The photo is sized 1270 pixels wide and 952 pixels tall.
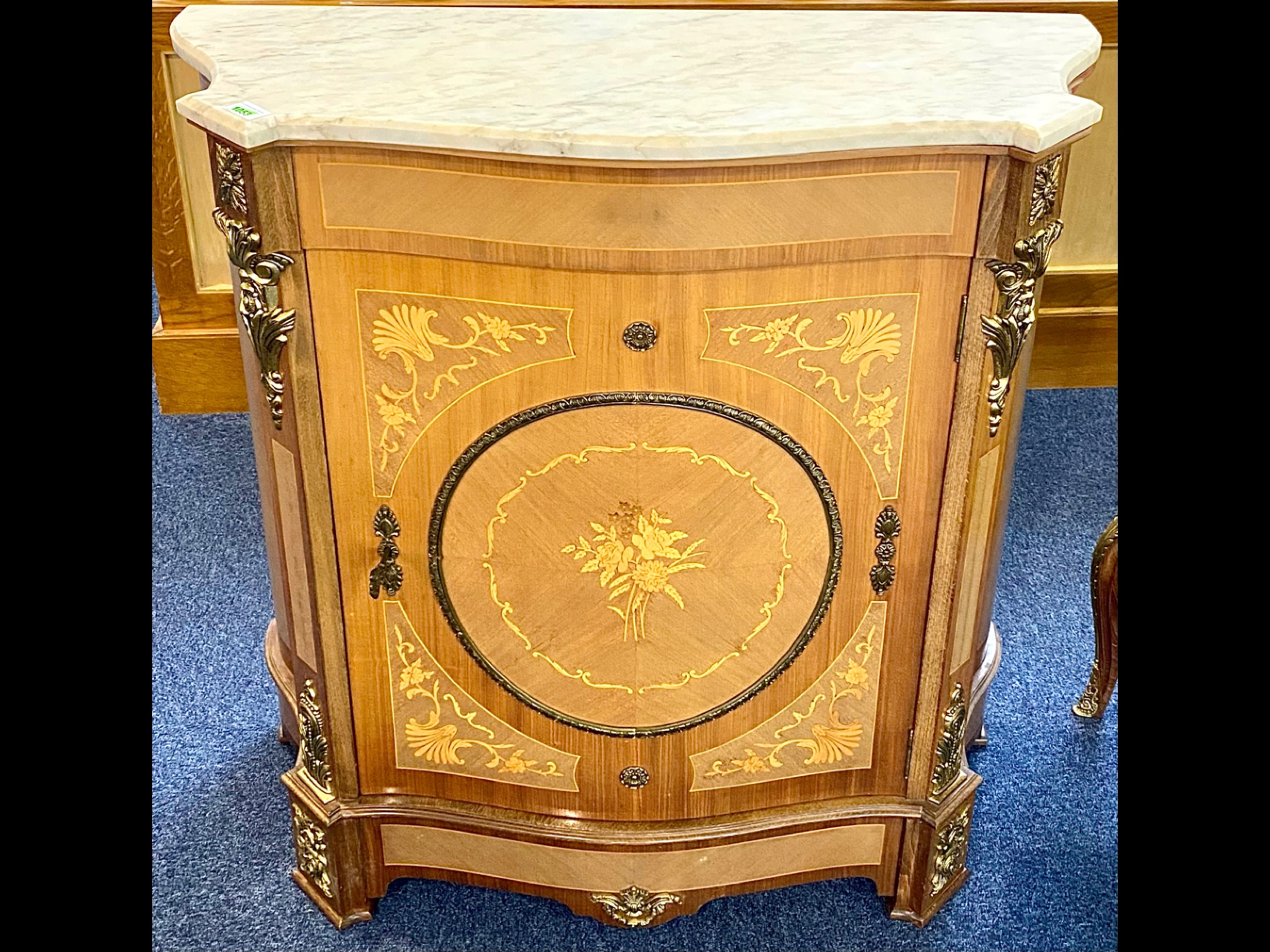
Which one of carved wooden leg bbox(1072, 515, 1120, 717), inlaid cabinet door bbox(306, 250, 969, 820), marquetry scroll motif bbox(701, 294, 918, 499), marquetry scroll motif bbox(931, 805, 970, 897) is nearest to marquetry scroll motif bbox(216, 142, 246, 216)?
inlaid cabinet door bbox(306, 250, 969, 820)

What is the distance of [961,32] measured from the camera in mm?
2051

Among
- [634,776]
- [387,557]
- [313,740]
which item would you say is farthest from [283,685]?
[634,776]

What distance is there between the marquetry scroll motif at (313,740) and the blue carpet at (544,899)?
25 centimetres

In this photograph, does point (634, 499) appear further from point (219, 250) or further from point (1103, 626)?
point (219, 250)

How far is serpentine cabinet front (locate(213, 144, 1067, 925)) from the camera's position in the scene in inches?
67.4

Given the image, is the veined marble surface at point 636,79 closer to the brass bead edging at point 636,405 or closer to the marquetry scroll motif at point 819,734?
the brass bead edging at point 636,405

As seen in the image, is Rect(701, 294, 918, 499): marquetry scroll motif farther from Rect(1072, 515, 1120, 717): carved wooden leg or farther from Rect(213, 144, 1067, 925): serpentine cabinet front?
Rect(1072, 515, 1120, 717): carved wooden leg

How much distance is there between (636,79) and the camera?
184 centimetres

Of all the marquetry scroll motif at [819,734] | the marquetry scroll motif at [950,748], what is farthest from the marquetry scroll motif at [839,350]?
the marquetry scroll motif at [950,748]

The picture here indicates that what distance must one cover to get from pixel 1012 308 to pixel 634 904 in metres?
1.11

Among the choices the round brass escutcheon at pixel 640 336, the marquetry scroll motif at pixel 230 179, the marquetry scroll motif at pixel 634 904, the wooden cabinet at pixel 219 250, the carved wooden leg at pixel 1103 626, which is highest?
the marquetry scroll motif at pixel 230 179

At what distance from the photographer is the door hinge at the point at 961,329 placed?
180cm

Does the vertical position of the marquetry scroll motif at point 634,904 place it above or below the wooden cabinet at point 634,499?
below

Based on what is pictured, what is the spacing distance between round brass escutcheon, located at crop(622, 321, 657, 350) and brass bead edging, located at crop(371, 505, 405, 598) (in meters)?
0.44
